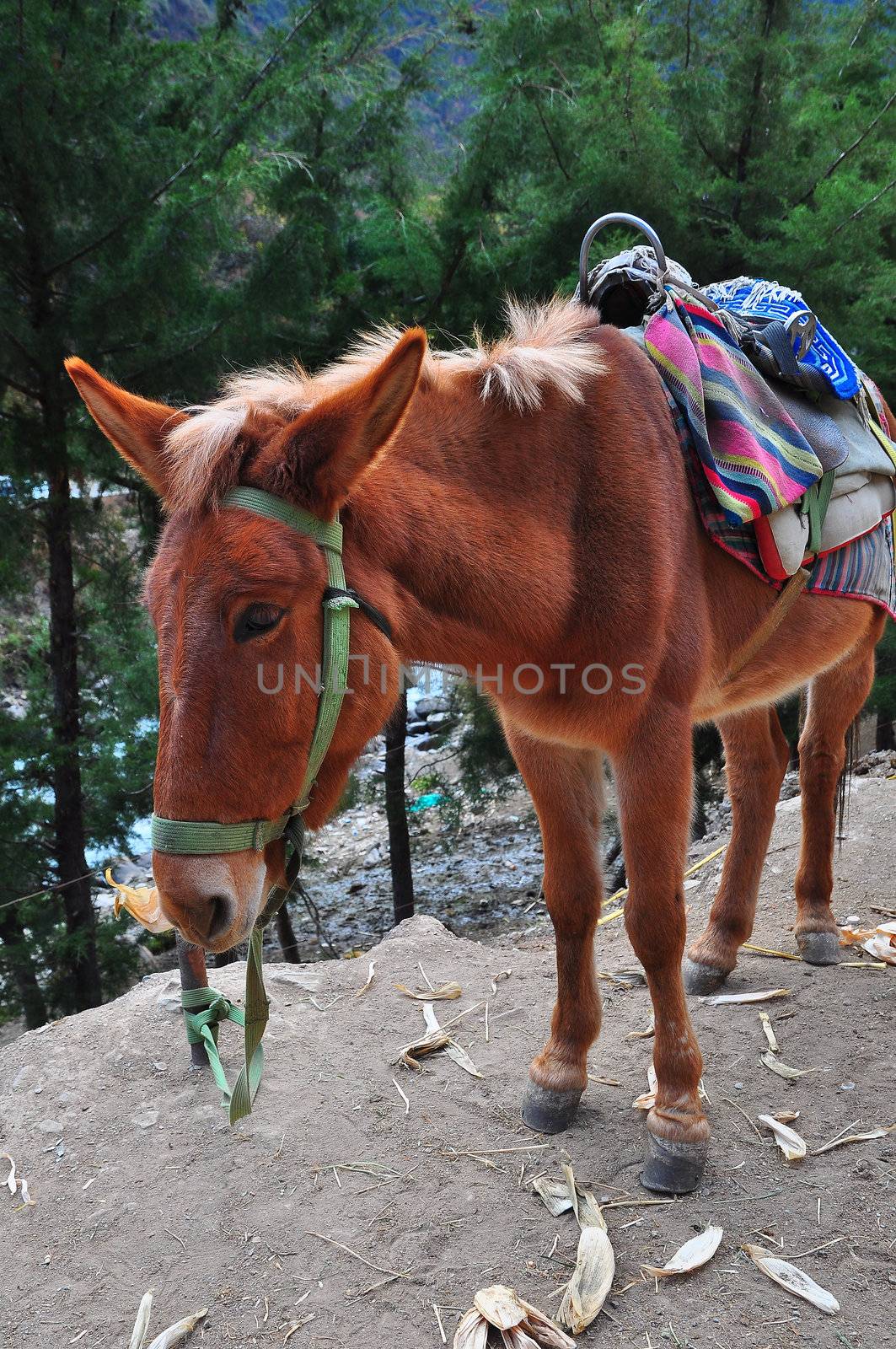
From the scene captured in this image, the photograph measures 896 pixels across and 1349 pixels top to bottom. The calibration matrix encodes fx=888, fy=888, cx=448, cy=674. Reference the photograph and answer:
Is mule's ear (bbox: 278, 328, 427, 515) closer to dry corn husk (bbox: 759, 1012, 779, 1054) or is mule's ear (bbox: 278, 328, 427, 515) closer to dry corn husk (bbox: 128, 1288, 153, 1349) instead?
dry corn husk (bbox: 128, 1288, 153, 1349)

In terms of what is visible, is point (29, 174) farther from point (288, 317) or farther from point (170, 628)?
point (170, 628)

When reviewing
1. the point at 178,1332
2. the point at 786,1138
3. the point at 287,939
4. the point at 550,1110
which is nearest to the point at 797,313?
the point at 786,1138

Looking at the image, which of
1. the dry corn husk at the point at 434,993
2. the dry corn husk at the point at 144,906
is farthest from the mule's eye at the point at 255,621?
the dry corn husk at the point at 434,993

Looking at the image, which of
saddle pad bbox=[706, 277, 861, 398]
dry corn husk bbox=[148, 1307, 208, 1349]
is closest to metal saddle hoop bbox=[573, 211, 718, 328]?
saddle pad bbox=[706, 277, 861, 398]

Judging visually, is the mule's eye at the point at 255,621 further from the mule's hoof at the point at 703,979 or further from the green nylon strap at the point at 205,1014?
the mule's hoof at the point at 703,979

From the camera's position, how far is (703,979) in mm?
3670

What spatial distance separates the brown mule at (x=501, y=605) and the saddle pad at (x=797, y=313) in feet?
2.61

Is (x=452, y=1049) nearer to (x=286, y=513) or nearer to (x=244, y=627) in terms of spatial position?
(x=244, y=627)

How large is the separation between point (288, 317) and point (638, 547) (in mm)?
4334

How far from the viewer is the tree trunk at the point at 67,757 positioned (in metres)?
5.96

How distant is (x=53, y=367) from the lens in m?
5.52

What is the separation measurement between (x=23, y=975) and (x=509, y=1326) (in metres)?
5.06

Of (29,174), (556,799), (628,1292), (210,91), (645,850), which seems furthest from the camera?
(210,91)

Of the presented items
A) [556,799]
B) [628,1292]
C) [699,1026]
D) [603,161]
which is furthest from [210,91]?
[628,1292]
